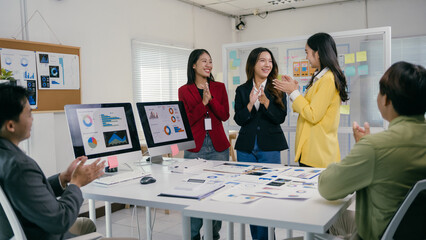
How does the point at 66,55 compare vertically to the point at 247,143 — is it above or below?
above

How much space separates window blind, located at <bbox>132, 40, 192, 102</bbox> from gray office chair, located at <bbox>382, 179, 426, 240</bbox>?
4.02 metres

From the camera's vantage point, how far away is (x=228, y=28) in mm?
6949

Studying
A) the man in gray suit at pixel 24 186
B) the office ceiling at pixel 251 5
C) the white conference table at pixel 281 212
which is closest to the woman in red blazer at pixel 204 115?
the white conference table at pixel 281 212

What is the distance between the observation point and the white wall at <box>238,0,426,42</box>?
217 inches

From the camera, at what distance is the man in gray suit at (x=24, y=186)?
1.28m

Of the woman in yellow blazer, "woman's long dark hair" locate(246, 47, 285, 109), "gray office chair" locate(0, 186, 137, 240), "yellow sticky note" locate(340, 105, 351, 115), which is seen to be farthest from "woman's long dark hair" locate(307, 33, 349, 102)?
"gray office chair" locate(0, 186, 137, 240)

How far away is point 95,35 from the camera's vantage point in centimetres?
423

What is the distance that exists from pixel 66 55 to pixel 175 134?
1917 mm

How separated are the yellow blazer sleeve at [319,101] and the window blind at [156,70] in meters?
3.03

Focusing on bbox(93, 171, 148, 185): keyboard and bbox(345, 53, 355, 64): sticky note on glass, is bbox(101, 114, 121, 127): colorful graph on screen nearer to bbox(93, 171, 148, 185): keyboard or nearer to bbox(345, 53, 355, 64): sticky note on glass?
bbox(93, 171, 148, 185): keyboard

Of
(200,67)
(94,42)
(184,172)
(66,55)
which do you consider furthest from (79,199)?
(94,42)

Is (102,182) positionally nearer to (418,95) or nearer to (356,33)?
(418,95)

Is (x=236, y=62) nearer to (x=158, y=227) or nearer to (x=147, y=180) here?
(x=158, y=227)

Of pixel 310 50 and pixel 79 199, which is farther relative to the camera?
pixel 310 50
